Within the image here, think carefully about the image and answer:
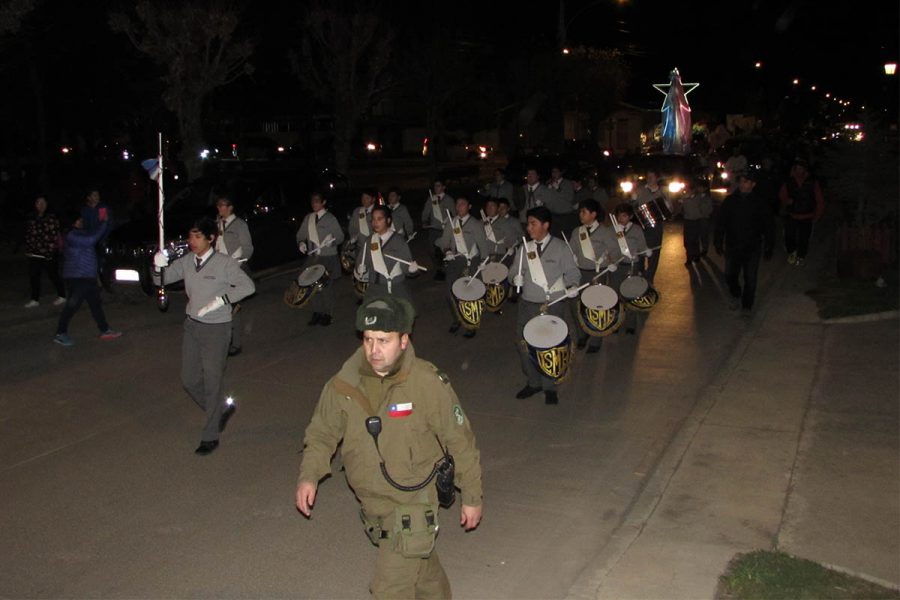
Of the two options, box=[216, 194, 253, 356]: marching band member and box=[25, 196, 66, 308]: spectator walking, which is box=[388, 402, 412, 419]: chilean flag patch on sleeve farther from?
box=[25, 196, 66, 308]: spectator walking

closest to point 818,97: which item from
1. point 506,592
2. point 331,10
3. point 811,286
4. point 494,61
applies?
point 494,61

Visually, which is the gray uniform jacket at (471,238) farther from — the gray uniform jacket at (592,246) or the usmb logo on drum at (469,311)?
the gray uniform jacket at (592,246)

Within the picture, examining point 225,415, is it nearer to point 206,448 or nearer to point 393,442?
point 206,448

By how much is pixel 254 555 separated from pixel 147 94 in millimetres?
30642

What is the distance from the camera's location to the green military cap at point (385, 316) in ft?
14.2

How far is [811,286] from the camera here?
52.3 feet

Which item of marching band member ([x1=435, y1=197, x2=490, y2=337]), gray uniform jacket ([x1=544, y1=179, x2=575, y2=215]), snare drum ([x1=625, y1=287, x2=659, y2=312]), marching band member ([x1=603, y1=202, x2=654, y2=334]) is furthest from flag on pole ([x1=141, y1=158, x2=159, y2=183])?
gray uniform jacket ([x1=544, y1=179, x2=575, y2=215])

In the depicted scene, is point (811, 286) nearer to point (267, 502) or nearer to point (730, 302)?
point (730, 302)

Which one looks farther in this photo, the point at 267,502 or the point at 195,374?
the point at 195,374

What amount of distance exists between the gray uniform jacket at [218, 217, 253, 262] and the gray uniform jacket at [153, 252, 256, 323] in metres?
3.04

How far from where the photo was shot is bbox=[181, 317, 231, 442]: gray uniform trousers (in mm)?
7984

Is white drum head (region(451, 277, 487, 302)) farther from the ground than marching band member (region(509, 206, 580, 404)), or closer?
closer

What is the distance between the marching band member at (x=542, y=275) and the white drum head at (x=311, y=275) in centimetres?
357

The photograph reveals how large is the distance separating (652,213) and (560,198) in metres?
3.11
